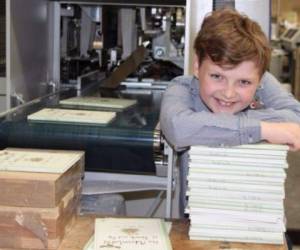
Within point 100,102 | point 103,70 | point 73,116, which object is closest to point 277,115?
point 73,116

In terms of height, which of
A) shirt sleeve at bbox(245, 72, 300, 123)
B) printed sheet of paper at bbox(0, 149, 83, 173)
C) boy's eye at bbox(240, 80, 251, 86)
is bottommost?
printed sheet of paper at bbox(0, 149, 83, 173)

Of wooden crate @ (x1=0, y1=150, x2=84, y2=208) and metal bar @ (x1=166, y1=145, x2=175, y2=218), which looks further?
metal bar @ (x1=166, y1=145, x2=175, y2=218)

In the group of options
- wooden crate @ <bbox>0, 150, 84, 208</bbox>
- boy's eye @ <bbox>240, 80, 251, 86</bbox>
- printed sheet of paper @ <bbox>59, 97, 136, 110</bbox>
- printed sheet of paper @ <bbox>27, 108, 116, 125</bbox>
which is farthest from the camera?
printed sheet of paper @ <bbox>59, 97, 136, 110</bbox>

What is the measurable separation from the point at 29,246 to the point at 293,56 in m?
6.28

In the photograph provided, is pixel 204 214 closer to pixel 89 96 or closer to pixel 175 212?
pixel 175 212

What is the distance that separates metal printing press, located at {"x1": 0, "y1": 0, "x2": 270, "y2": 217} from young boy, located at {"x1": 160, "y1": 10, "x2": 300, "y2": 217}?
1.24ft

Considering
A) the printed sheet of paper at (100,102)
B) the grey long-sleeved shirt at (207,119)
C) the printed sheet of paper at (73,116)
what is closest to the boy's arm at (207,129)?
the grey long-sleeved shirt at (207,119)

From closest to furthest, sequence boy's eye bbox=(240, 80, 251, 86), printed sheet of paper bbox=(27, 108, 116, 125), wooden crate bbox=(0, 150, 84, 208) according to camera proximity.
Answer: wooden crate bbox=(0, 150, 84, 208) → boy's eye bbox=(240, 80, 251, 86) → printed sheet of paper bbox=(27, 108, 116, 125)

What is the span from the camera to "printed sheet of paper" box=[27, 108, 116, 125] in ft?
5.18

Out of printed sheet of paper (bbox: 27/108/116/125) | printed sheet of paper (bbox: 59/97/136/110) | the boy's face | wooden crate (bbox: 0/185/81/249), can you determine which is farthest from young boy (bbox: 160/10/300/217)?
printed sheet of paper (bbox: 59/97/136/110)

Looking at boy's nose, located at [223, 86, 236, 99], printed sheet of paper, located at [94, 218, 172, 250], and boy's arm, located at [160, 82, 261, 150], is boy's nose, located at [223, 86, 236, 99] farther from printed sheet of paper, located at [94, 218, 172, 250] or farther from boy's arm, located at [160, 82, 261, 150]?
printed sheet of paper, located at [94, 218, 172, 250]

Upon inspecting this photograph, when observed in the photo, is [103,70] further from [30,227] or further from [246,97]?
[30,227]

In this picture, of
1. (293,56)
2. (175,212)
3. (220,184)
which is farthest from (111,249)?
(293,56)

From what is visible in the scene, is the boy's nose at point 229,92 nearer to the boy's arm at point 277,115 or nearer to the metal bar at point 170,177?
the boy's arm at point 277,115
